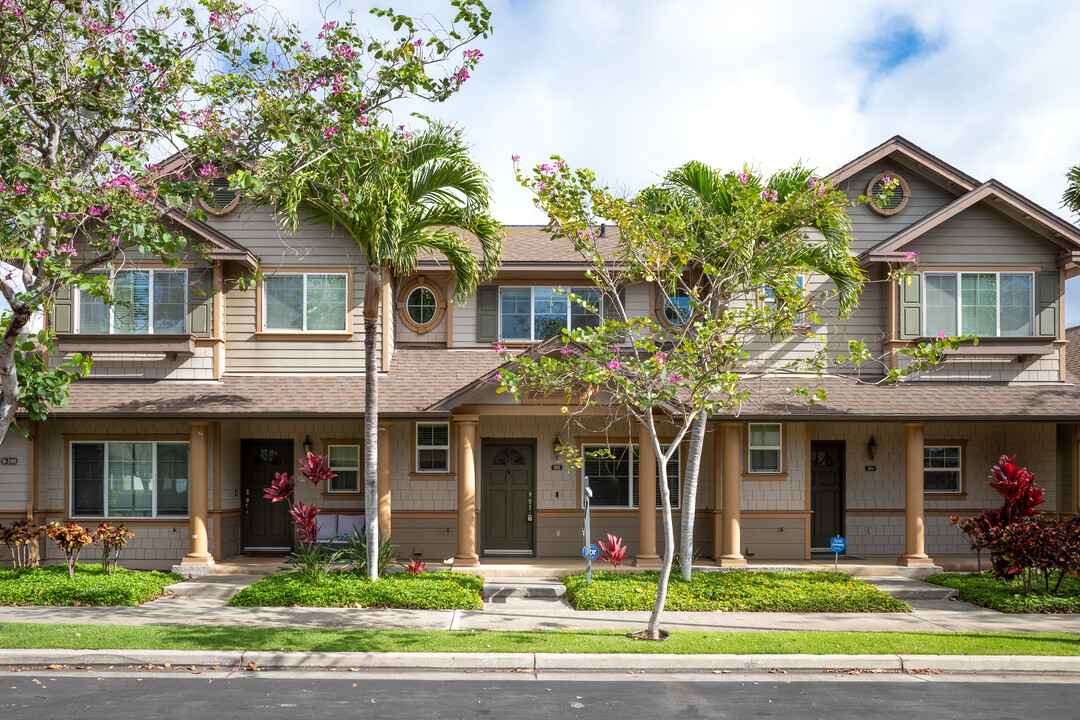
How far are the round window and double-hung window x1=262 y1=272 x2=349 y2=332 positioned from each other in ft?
5.28

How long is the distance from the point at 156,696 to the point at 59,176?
6.05m

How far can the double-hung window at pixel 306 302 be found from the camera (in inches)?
647

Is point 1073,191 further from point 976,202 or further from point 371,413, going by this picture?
point 371,413

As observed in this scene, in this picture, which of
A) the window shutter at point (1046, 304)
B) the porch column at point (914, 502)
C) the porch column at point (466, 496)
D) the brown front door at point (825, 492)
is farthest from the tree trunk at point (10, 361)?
the window shutter at point (1046, 304)

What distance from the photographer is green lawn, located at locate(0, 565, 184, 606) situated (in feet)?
41.7

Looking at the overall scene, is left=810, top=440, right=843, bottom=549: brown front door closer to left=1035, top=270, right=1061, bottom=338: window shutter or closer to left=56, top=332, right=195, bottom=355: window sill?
left=1035, top=270, right=1061, bottom=338: window shutter

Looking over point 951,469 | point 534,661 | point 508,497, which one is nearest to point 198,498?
point 508,497

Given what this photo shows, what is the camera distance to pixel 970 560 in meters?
16.6

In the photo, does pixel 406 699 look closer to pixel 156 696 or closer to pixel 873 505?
pixel 156 696

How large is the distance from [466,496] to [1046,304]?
11372mm

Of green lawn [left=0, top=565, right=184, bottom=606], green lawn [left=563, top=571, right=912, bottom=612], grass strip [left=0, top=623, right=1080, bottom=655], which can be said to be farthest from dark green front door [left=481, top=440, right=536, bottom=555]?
grass strip [left=0, top=623, right=1080, bottom=655]

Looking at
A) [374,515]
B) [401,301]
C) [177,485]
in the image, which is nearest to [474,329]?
[401,301]

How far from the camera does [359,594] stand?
12.7m

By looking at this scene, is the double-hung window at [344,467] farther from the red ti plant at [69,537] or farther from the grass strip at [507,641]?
the grass strip at [507,641]
